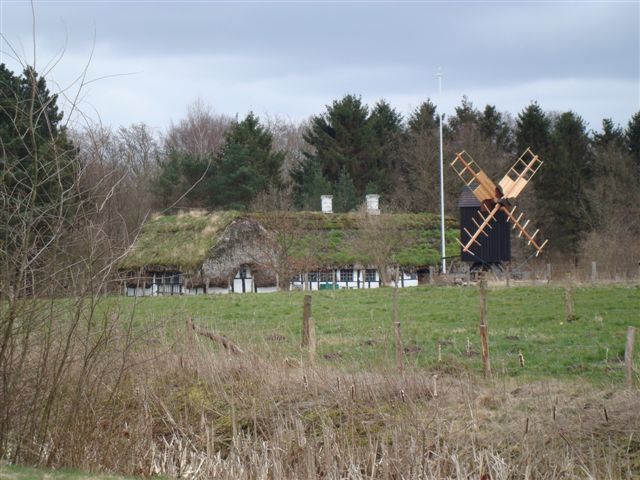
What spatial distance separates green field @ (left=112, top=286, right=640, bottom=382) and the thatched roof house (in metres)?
12.1

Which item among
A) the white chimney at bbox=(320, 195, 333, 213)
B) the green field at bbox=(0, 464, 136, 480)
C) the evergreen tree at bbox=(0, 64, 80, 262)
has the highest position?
the white chimney at bbox=(320, 195, 333, 213)

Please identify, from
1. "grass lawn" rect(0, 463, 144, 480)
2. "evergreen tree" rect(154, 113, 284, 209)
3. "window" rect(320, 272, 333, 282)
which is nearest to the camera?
"grass lawn" rect(0, 463, 144, 480)

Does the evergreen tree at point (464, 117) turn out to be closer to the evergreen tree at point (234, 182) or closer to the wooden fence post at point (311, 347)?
the evergreen tree at point (234, 182)

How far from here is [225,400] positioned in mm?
10836

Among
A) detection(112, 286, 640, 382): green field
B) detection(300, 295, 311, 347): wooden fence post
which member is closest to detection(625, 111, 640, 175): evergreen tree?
detection(112, 286, 640, 382): green field

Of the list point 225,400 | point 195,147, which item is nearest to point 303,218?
point 195,147

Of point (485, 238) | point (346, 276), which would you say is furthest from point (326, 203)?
point (485, 238)

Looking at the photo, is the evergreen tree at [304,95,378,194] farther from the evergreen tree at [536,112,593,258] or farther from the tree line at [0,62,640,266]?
the evergreen tree at [536,112,593,258]

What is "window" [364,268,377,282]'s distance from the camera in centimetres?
4358

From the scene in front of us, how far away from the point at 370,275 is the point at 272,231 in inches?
222

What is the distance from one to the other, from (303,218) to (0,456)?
35.2m

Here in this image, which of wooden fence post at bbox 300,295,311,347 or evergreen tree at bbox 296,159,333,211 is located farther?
evergreen tree at bbox 296,159,333,211

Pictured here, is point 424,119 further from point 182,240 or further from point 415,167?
point 182,240

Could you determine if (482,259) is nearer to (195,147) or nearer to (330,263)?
(330,263)
